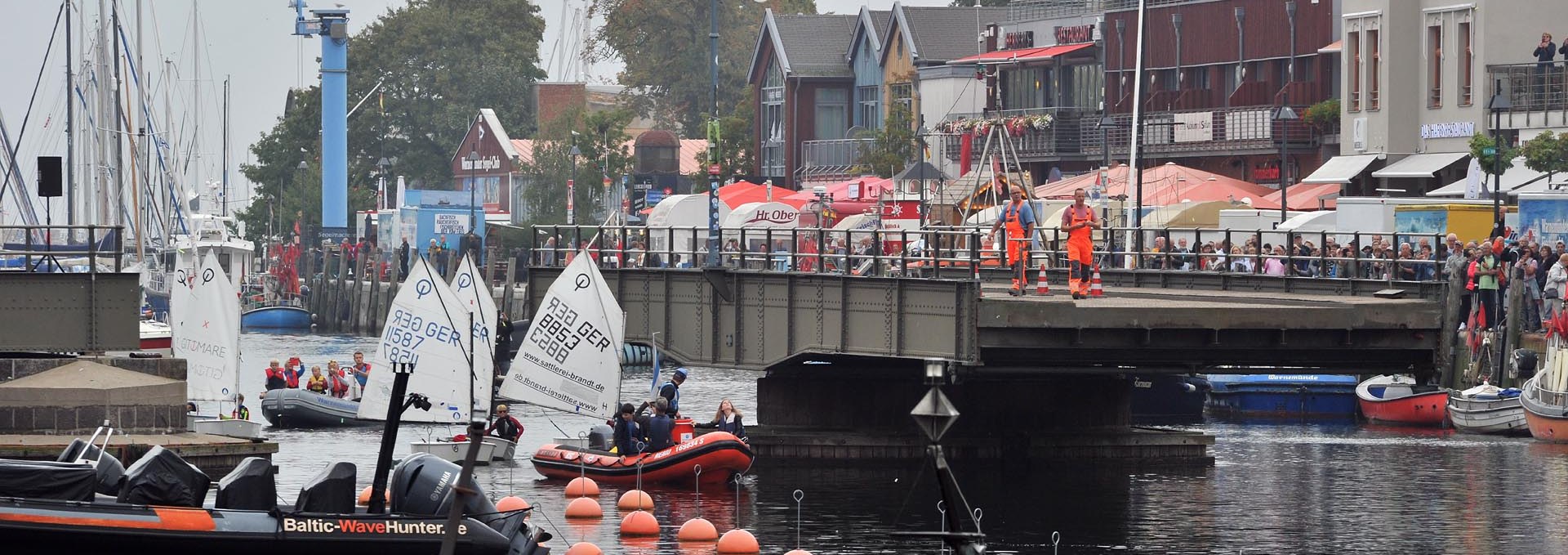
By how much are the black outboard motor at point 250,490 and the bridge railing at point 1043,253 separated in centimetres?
1394

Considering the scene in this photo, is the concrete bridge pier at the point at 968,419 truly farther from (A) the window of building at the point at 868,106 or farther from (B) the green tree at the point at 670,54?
(B) the green tree at the point at 670,54

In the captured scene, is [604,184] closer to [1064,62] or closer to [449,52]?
[1064,62]

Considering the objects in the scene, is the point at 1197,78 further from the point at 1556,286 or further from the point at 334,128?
the point at 334,128

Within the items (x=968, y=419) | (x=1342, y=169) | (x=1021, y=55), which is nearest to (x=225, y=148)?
(x=1021, y=55)

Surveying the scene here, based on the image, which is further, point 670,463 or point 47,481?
point 670,463

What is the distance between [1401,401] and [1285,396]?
477 centimetres

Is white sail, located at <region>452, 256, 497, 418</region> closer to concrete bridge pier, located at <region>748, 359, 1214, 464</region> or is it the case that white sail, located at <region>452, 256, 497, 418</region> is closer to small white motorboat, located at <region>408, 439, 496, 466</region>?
small white motorboat, located at <region>408, 439, 496, 466</region>

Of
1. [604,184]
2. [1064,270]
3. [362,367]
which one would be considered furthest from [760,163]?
[1064,270]

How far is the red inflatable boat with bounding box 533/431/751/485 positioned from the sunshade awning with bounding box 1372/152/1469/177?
106 ft

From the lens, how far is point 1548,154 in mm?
61656

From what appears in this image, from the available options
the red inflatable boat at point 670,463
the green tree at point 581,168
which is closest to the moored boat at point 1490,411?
the red inflatable boat at point 670,463

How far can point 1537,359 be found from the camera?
52625 mm

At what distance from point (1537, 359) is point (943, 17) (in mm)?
57167

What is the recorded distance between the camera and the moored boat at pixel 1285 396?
62.8m
